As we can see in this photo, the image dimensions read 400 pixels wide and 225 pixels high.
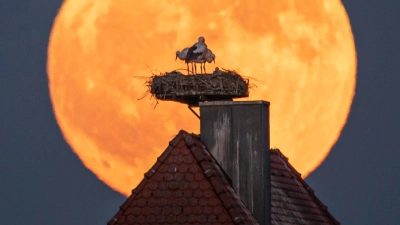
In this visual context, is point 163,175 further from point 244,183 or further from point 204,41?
point 204,41

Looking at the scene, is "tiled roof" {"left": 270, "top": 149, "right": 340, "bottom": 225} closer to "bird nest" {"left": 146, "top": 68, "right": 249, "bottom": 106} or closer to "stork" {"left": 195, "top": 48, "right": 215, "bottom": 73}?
"bird nest" {"left": 146, "top": 68, "right": 249, "bottom": 106}

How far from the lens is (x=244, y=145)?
164ft

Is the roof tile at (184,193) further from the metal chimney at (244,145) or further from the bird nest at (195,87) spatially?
the bird nest at (195,87)

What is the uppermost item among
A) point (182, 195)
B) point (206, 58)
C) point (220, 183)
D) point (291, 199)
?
point (206, 58)

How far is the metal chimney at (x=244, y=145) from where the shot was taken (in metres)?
49.9

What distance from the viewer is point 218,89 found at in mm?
51844

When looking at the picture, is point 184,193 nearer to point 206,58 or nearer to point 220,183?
point 220,183

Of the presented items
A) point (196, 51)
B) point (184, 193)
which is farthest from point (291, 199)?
point (184, 193)

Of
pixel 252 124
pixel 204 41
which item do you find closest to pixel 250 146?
pixel 252 124

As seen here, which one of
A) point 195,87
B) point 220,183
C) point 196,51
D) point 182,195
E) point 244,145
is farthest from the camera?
point 196,51

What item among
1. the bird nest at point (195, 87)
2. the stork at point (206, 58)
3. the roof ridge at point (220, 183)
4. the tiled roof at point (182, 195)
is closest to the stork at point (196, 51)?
the stork at point (206, 58)

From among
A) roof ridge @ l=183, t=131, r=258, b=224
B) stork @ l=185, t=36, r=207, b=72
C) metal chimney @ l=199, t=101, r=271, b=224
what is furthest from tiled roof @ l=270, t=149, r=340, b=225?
stork @ l=185, t=36, r=207, b=72

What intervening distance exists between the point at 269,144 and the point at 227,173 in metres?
1.09

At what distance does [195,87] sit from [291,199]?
305 cm
